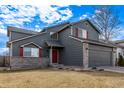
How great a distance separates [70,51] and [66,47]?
876 mm

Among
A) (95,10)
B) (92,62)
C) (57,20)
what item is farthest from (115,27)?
(92,62)

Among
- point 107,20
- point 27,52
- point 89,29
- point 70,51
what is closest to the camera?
point 27,52

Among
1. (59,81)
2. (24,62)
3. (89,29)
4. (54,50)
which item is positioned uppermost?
(89,29)

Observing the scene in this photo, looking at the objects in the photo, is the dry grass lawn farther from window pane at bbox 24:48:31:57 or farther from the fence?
window pane at bbox 24:48:31:57

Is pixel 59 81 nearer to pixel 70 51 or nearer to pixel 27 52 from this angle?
pixel 27 52

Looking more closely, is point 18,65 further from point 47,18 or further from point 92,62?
point 47,18

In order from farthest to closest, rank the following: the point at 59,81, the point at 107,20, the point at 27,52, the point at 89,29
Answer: the point at 107,20, the point at 89,29, the point at 27,52, the point at 59,81

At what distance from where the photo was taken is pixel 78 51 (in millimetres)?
17625

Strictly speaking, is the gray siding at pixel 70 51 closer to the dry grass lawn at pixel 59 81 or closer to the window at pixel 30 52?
the window at pixel 30 52

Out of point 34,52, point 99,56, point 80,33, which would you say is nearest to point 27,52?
point 34,52

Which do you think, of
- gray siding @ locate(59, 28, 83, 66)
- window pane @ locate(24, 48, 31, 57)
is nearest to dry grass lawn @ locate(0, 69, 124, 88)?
gray siding @ locate(59, 28, 83, 66)

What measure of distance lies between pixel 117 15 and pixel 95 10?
3923mm

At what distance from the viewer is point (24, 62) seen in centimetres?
1622

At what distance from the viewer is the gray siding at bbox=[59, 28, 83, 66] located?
17484 mm
